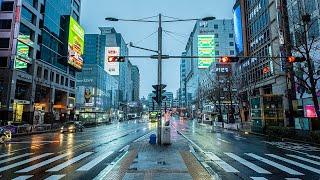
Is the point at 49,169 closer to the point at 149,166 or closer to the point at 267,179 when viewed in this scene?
the point at 149,166

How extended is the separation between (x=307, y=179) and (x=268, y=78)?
49.7m

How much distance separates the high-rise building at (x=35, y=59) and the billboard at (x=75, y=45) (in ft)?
0.89

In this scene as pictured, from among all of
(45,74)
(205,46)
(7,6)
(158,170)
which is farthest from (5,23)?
(205,46)

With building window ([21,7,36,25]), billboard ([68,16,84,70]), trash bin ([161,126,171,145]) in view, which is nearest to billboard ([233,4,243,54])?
billboard ([68,16,84,70])

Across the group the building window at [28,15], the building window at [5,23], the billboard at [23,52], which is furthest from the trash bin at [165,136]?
the building window at [28,15]

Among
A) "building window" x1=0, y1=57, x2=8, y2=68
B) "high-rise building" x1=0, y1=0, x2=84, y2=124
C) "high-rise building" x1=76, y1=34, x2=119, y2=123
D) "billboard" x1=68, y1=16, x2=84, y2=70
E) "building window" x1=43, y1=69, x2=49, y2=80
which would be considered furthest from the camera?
"high-rise building" x1=76, y1=34, x2=119, y2=123

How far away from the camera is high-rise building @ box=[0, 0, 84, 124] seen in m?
55.2

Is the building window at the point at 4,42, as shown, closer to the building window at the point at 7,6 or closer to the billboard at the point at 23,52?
the billboard at the point at 23,52

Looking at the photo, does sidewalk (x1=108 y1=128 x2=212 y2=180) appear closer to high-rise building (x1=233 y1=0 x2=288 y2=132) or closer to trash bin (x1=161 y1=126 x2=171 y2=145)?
trash bin (x1=161 y1=126 x2=171 y2=145)

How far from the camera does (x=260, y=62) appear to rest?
6172 centimetres

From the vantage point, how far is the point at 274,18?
54344 millimetres

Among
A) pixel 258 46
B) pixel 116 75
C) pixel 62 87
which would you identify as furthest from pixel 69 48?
pixel 116 75

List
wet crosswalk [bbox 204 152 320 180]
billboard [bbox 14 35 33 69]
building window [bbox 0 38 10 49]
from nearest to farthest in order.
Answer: wet crosswalk [bbox 204 152 320 180]
building window [bbox 0 38 10 49]
billboard [bbox 14 35 33 69]

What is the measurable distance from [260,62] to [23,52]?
1890 inches
